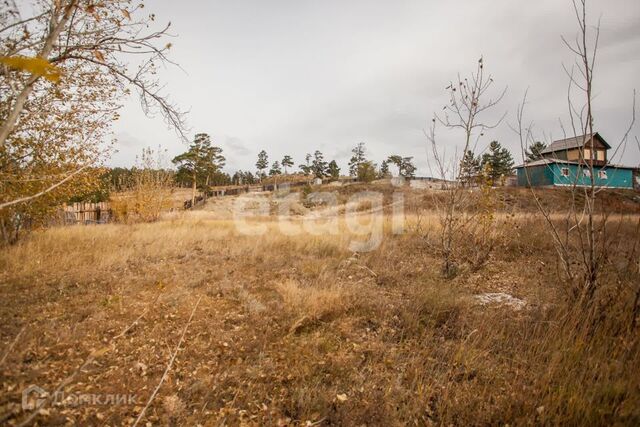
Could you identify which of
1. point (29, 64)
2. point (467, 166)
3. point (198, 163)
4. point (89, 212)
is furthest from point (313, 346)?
point (198, 163)

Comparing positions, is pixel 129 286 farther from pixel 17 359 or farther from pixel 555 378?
pixel 555 378

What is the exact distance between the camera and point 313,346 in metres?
3.86

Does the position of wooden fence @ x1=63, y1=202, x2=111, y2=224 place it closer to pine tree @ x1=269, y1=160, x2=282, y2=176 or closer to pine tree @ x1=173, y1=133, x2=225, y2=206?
pine tree @ x1=173, y1=133, x2=225, y2=206

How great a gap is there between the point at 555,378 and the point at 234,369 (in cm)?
334

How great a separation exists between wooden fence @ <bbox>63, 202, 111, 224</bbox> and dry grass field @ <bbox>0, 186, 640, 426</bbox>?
485 inches

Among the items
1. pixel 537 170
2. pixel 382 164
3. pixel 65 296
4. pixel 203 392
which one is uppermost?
pixel 382 164

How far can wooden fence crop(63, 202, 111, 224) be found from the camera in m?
17.5

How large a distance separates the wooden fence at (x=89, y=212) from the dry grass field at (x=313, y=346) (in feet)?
40.4

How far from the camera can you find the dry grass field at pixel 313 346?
9.14 ft

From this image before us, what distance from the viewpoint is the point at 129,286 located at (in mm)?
5695

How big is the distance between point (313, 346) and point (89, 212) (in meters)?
20.8

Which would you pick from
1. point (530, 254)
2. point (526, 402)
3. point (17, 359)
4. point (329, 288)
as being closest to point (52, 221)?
point (17, 359)

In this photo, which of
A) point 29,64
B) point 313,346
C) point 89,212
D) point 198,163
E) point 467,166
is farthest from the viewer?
point 198,163

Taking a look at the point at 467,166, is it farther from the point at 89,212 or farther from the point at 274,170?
the point at 274,170
